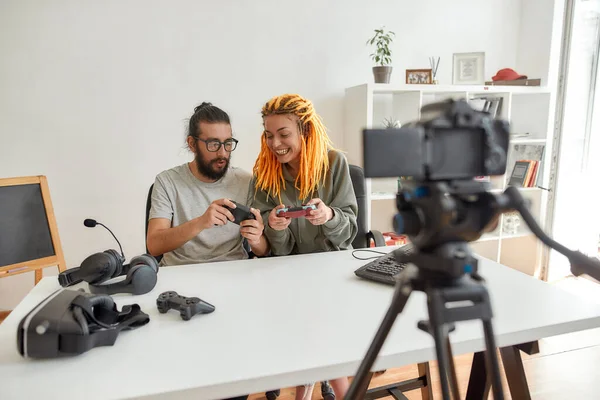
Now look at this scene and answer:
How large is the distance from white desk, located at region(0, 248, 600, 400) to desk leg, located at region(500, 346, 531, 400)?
5.3 inches

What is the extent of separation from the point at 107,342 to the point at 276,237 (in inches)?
30.6

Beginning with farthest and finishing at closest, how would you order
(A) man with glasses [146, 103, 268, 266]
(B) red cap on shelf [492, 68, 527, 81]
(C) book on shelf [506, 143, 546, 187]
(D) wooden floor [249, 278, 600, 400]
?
1. (C) book on shelf [506, 143, 546, 187]
2. (B) red cap on shelf [492, 68, 527, 81]
3. (D) wooden floor [249, 278, 600, 400]
4. (A) man with glasses [146, 103, 268, 266]

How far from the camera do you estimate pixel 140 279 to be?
3.65ft

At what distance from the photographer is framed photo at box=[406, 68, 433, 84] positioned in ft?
8.98

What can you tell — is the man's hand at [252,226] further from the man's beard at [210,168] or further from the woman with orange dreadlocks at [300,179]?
the man's beard at [210,168]

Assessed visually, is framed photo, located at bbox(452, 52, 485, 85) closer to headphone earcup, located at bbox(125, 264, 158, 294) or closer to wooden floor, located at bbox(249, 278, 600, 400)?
wooden floor, located at bbox(249, 278, 600, 400)

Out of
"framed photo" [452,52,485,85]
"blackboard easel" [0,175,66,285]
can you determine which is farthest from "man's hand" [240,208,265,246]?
"framed photo" [452,52,485,85]

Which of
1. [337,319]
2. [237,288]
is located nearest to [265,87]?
[237,288]

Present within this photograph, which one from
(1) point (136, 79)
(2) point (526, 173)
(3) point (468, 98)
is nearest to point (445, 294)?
(1) point (136, 79)

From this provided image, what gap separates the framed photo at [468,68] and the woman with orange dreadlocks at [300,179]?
6.03 ft

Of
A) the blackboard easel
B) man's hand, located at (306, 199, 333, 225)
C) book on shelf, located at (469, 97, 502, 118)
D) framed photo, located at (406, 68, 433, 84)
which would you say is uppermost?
framed photo, located at (406, 68, 433, 84)

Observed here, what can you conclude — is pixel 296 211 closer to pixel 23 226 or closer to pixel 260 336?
pixel 260 336

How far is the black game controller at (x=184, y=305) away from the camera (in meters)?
0.96

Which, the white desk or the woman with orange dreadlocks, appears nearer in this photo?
the white desk
